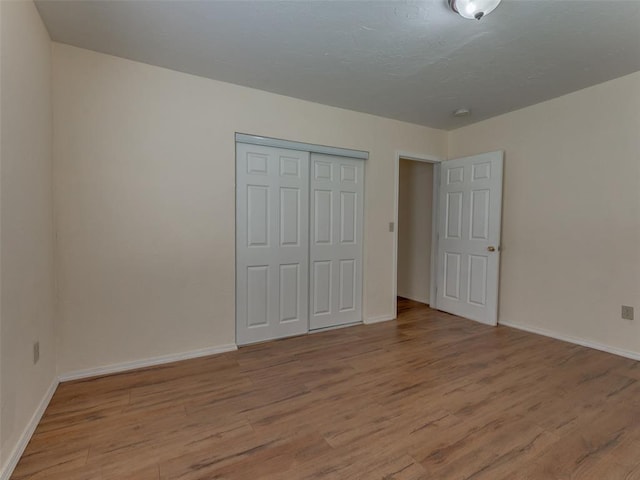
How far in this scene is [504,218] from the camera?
3.64 metres

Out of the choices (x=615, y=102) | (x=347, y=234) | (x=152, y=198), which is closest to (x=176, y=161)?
(x=152, y=198)

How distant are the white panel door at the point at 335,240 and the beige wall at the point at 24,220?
216 centimetres

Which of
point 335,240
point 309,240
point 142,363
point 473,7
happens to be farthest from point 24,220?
point 473,7

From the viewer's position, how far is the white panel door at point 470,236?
11.7 feet

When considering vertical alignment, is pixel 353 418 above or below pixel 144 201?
below

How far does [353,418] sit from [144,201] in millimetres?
2224

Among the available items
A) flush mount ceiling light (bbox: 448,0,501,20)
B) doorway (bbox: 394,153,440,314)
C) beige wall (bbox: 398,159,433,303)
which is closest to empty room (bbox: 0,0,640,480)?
flush mount ceiling light (bbox: 448,0,501,20)

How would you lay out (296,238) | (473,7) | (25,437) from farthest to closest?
(296,238) < (473,7) < (25,437)

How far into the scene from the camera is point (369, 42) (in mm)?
2176

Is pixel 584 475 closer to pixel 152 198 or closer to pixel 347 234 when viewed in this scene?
pixel 347 234

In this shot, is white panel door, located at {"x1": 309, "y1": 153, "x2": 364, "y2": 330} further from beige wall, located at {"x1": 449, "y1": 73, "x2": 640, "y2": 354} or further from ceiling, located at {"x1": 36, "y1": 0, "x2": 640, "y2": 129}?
beige wall, located at {"x1": 449, "y1": 73, "x2": 640, "y2": 354}

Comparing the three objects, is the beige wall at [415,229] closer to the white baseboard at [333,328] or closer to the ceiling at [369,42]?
the white baseboard at [333,328]

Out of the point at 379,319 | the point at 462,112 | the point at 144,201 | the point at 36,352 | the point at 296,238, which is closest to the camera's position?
the point at 36,352

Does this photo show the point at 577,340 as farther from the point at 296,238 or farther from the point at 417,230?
the point at 296,238
